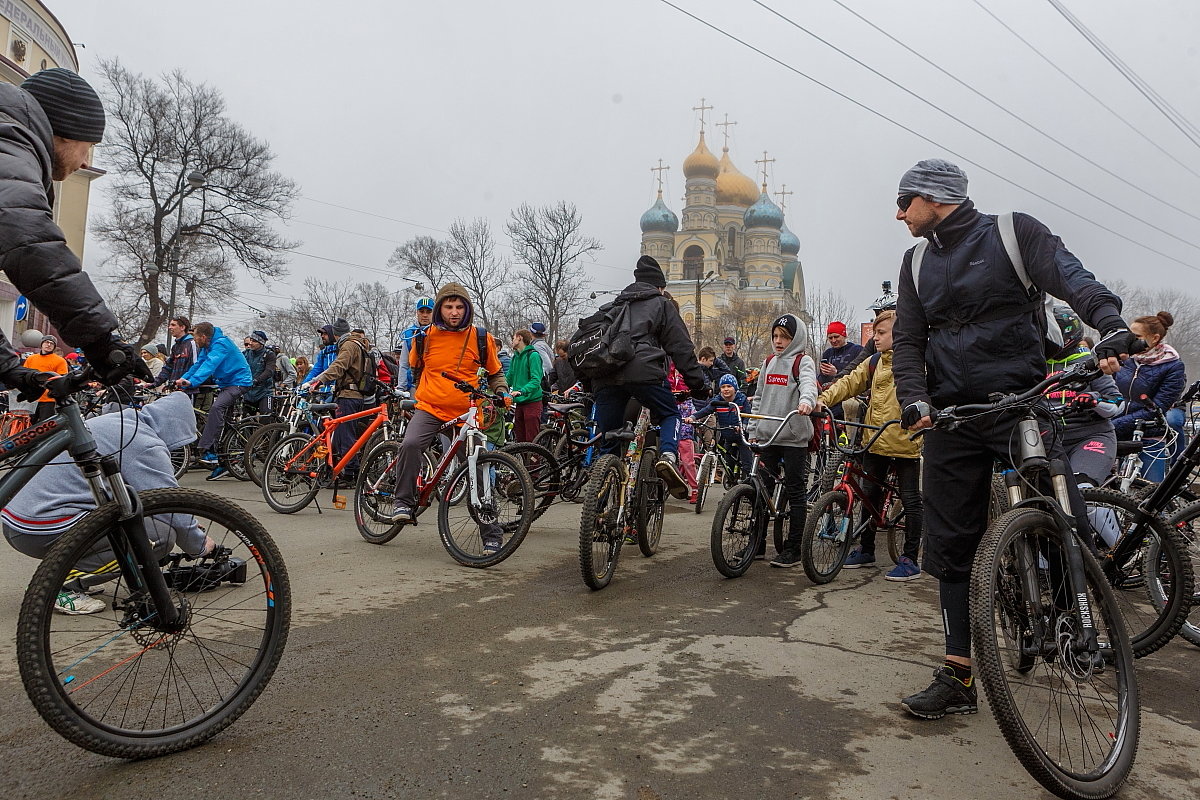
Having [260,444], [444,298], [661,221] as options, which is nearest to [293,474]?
[260,444]

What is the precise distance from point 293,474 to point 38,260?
5.89 meters

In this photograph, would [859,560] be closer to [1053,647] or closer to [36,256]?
[1053,647]

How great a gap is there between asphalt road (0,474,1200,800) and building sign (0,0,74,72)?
35.9m

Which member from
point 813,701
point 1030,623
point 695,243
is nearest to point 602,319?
point 813,701

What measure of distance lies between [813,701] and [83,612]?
2587 mm

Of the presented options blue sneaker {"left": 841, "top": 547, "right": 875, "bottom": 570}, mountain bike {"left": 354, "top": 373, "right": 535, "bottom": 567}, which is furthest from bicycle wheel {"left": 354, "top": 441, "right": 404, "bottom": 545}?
blue sneaker {"left": 841, "top": 547, "right": 875, "bottom": 570}

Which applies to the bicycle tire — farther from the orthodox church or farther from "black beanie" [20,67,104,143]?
the orthodox church

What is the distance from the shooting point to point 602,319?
5.87 m

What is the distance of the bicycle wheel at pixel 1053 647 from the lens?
2.70m

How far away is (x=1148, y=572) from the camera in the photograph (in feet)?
13.5

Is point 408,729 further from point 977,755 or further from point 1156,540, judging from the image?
point 1156,540

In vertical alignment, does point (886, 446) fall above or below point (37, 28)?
below

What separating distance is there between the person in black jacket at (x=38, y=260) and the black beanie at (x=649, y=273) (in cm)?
393

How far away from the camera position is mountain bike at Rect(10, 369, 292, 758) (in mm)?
2531
